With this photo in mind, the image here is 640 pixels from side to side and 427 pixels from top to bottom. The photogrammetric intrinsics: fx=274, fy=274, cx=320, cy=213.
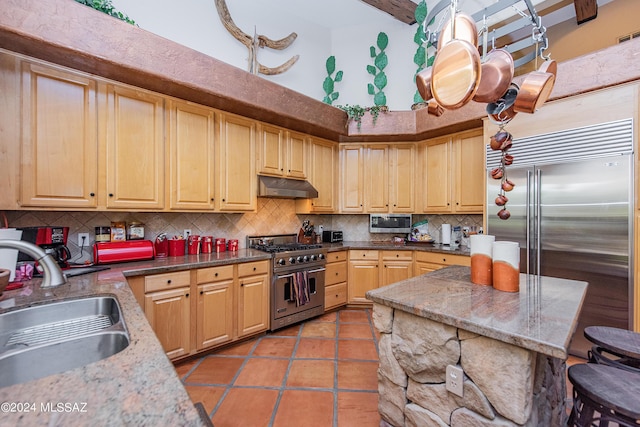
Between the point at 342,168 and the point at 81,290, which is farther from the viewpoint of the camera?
the point at 342,168

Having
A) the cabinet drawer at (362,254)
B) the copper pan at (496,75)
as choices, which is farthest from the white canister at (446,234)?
the copper pan at (496,75)

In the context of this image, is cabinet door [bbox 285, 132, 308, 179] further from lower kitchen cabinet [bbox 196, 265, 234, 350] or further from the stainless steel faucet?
the stainless steel faucet

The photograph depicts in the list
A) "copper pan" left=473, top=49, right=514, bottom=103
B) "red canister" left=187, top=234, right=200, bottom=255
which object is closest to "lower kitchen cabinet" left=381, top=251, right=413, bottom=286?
"red canister" left=187, top=234, right=200, bottom=255

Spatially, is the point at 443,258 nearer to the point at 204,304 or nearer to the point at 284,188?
the point at 284,188

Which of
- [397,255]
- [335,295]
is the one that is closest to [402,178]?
[397,255]

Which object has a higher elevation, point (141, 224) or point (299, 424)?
point (141, 224)

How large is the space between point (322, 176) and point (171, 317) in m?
2.47

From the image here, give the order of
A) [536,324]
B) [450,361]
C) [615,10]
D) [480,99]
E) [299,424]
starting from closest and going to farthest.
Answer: [536,324]
[450,361]
[480,99]
[299,424]
[615,10]

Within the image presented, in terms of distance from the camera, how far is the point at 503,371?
1120 millimetres

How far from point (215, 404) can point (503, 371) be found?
1.79m

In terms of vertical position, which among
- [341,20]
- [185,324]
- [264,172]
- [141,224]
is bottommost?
[185,324]

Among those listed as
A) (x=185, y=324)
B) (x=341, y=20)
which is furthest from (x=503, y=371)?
(x=341, y=20)

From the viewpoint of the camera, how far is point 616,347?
1385mm

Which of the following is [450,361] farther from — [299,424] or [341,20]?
[341,20]
